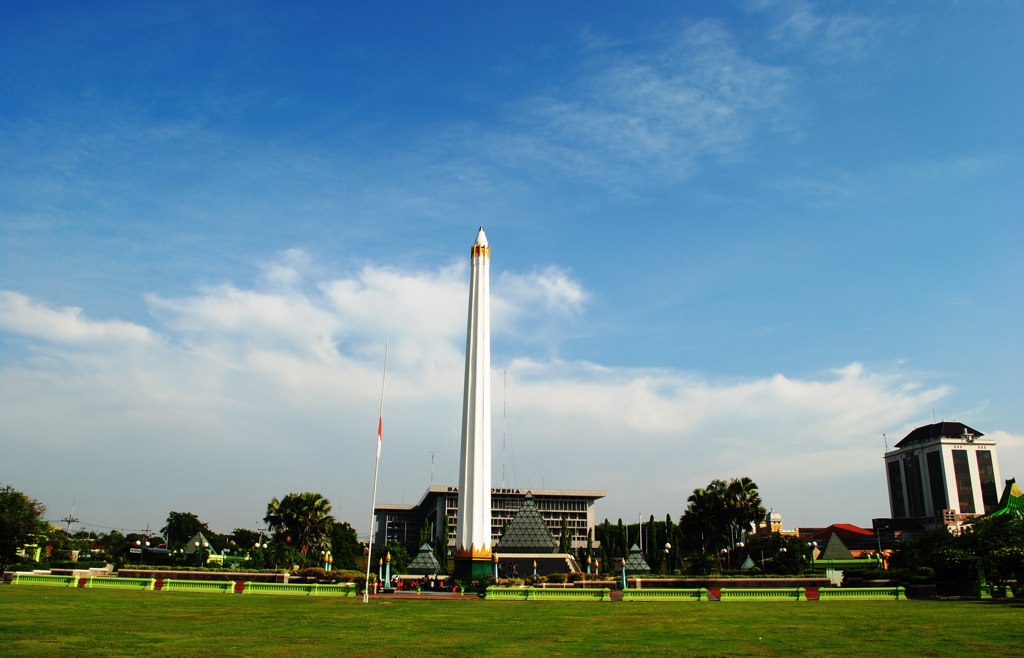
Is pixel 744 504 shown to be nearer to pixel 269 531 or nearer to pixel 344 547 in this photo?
pixel 269 531

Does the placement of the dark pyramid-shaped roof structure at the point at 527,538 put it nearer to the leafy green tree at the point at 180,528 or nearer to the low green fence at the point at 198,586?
the low green fence at the point at 198,586

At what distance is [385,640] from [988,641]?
50.4 feet

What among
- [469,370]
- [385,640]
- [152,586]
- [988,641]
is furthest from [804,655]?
[469,370]

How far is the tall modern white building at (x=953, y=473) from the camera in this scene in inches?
6043

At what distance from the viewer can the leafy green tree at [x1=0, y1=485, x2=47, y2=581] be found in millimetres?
49438

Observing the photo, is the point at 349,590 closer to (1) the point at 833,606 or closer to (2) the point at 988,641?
(1) the point at 833,606

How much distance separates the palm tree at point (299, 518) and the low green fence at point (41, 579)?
859 inches

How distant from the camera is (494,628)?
22.7 meters

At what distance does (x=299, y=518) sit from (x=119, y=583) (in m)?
21.6

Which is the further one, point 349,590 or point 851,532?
point 851,532

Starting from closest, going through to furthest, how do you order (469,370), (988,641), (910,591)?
(988,641), (910,591), (469,370)

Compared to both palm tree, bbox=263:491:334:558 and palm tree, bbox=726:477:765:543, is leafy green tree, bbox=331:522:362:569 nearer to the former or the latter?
palm tree, bbox=263:491:334:558

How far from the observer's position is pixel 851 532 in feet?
575

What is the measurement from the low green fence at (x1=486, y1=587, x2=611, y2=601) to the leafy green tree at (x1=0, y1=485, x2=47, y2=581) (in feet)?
107
